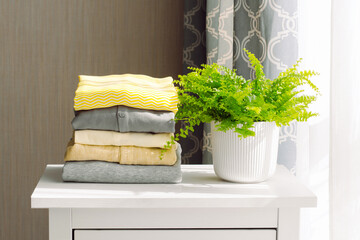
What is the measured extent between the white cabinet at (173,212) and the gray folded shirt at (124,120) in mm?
126

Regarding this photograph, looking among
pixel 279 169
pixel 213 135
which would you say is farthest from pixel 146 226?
pixel 279 169

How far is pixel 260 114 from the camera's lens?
108 centimetres

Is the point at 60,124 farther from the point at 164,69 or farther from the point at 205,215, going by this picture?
the point at 205,215

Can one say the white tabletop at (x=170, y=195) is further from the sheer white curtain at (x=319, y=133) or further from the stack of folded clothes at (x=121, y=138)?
the sheer white curtain at (x=319, y=133)

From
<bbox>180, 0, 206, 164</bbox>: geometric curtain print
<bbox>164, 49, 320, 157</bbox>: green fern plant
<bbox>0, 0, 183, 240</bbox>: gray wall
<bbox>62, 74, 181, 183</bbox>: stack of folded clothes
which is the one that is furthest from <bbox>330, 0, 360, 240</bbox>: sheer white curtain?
<bbox>0, 0, 183, 240</bbox>: gray wall

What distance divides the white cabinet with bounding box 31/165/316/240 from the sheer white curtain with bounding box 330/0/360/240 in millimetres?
155

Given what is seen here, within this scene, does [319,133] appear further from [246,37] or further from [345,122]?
[246,37]

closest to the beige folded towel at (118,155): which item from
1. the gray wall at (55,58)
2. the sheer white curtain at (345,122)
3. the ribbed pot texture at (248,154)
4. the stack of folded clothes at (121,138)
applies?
the stack of folded clothes at (121,138)

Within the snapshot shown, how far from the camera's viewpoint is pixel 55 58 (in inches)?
81.1

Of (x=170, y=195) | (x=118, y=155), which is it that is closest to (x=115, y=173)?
(x=118, y=155)

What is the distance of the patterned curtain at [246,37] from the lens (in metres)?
1.36

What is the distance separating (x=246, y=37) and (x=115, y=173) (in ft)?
2.14

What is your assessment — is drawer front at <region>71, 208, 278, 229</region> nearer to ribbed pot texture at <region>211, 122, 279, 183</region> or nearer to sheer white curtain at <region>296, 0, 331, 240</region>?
ribbed pot texture at <region>211, 122, 279, 183</region>

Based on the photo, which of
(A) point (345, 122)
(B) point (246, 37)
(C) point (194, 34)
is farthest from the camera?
(C) point (194, 34)
